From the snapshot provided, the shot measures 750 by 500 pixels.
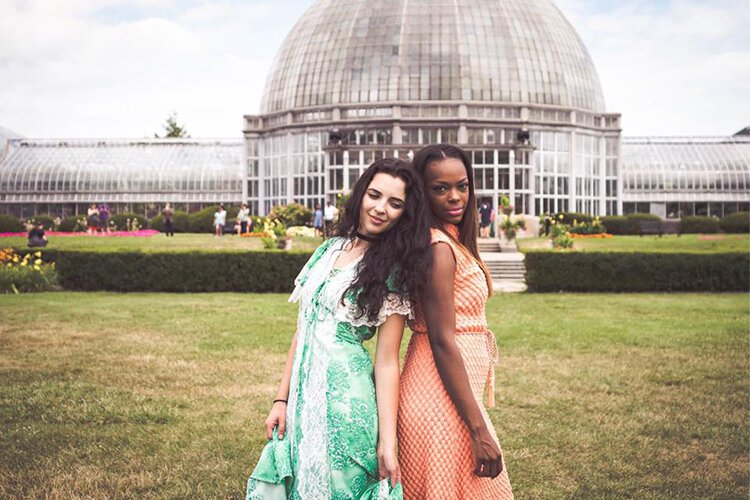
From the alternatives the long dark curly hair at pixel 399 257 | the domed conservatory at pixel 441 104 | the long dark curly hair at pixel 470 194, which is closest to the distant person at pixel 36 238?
the long dark curly hair at pixel 470 194

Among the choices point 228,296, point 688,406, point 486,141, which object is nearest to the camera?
point 688,406

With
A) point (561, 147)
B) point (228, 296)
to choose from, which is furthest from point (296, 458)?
point (561, 147)

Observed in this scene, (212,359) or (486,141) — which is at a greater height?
(486,141)

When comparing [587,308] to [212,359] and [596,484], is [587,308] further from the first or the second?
[596,484]

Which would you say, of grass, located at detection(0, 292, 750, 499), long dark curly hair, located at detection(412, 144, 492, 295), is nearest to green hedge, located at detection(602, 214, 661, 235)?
grass, located at detection(0, 292, 750, 499)

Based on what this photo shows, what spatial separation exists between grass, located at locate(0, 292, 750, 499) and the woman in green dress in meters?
2.40

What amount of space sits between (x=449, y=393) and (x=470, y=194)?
1.09 metres

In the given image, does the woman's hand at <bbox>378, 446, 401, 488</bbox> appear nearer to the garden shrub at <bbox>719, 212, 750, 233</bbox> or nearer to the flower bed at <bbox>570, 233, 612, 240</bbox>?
the flower bed at <bbox>570, 233, 612, 240</bbox>

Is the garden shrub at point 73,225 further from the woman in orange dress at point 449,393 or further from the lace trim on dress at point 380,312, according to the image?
the woman in orange dress at point 449,393

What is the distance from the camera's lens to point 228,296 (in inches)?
778

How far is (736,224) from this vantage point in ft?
137

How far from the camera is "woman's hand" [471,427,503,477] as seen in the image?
3885 millimetres

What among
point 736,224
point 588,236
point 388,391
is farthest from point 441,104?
point 388,391

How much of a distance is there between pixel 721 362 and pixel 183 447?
23.6 feet
